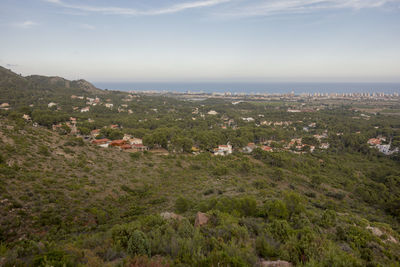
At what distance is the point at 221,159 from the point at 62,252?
887 inches

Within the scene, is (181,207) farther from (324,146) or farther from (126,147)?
(324,146)

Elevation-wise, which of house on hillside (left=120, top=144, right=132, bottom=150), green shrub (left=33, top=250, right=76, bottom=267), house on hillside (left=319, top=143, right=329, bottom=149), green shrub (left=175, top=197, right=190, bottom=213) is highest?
green shrub (left=33, top=250, right=76, bottom=267)

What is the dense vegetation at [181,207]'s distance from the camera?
5.04m

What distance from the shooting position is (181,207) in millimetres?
10773

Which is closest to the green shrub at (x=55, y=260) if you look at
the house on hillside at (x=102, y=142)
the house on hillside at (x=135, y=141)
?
the house on hillside at (x=102, y=142)

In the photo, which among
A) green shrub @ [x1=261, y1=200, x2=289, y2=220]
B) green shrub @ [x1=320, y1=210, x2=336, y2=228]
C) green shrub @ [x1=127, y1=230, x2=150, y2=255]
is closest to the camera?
green shrub @ [x1=127, y1=230, x2=150, y2=255]

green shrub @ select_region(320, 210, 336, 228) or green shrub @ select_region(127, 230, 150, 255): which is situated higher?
green shrub @ select_region(127, 230, 150, 255)

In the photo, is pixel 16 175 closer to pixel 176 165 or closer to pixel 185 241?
pixel 185 241

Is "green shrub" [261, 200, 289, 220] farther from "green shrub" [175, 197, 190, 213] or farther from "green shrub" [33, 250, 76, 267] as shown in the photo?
"green shrub" [33, 250, 76, 267]

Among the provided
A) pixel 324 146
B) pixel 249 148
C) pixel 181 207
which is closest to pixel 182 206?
pixel 181 207

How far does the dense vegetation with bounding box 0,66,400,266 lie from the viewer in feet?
16.5

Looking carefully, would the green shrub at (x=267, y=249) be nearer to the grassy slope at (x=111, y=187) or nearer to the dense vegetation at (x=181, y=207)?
the dense vegetation at (x=181, y=207)

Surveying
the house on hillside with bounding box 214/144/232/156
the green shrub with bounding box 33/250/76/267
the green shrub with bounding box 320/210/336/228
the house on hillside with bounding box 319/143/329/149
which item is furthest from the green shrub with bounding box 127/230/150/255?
the house on hillside with bounding box 319/143/329/149

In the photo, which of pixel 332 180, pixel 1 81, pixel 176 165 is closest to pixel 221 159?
pixel 176 165
